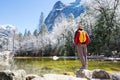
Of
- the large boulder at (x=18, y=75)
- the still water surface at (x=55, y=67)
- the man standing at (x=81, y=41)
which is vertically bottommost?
the still water surface at (x=55, y=67)

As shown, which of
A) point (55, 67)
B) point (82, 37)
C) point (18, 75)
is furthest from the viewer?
point (55, 67)

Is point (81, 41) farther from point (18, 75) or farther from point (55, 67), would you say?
Answer: point (55, 67)

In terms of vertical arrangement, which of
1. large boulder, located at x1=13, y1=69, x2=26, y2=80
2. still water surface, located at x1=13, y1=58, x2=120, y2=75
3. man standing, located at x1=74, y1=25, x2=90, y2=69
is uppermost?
man standing, located at x1=74, y1=25, x2=90, y2=69

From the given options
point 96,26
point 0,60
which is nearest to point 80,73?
point 0,60

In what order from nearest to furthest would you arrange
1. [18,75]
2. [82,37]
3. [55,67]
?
1. [18,75]
2. [82,37]
3. [55,67]

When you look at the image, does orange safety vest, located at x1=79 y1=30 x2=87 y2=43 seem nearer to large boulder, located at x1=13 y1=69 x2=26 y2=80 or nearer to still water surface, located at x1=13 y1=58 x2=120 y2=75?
large boulder, located at x1=13 y1=69 x2=26 y2=80

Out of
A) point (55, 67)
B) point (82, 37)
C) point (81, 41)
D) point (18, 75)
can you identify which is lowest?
point (55, 67)

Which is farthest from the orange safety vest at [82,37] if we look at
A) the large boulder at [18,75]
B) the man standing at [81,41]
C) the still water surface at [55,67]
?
the still water surface at [55,67]

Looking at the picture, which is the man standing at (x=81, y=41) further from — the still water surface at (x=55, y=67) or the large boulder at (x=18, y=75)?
the still water surface at (x=55, y=67)

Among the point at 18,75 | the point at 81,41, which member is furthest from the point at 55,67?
the point at 18,75

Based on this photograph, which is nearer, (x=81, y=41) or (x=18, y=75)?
(x=18, y=75)

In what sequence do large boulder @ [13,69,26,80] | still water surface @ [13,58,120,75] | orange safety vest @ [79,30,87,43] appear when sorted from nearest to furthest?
large boulder @ [13,69,26,80]
orange safety vest @ [79,30,87,43]
still water surface @ [13,58,120,75]

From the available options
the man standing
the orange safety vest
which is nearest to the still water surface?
the man standing

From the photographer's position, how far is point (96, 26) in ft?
211
